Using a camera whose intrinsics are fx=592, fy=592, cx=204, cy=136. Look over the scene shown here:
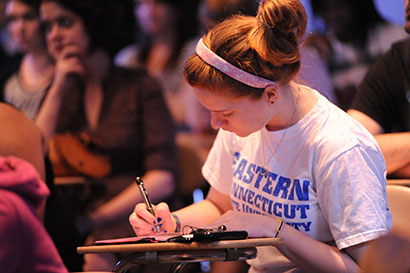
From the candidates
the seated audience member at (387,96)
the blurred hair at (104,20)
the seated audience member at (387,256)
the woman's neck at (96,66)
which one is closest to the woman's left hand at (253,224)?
the seated audience member at (387,256)

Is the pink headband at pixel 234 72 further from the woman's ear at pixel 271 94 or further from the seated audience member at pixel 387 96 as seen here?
the seated audience member at pixel 387 96

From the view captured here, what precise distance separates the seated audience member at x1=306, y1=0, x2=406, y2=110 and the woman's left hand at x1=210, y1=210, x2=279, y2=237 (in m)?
2.68

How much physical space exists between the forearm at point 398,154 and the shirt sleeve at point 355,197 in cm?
48

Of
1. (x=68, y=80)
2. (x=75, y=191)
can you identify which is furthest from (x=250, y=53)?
(x=68, y=80)

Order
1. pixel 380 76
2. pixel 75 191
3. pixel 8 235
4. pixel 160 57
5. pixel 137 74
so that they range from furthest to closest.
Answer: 1. pixel 160 57
2. pixel 137 74
3. pixel 75 191
4. pixel 380 76
5. pixel 8 235

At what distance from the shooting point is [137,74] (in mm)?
3219

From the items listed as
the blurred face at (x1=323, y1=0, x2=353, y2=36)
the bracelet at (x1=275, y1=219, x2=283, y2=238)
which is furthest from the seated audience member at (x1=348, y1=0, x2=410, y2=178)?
the blurred face at (x1=323, y1=0, x2=353, y2=36)

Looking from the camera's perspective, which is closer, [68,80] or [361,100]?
[361,100]

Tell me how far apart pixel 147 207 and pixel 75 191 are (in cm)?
132

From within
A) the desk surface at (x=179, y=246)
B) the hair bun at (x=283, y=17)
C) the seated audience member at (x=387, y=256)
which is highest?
the hair bun at (x=283, y=17)

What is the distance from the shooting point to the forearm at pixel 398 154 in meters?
2.08

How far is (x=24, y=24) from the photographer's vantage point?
3908 mm

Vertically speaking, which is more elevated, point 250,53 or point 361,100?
point 250,53

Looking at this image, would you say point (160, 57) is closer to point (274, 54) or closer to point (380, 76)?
point (380, 76)
